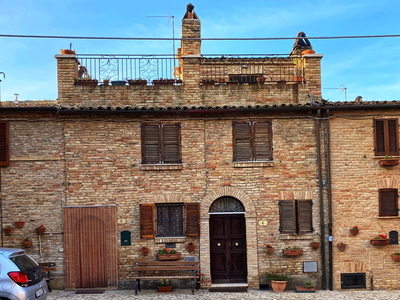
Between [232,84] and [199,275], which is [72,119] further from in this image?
[199,275]

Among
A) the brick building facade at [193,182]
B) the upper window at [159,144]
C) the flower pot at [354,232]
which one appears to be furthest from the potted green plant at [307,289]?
the upper window at [159,144]

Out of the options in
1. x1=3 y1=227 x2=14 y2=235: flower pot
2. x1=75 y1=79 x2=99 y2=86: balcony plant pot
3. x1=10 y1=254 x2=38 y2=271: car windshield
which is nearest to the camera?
x1=10 y1=254 x2=38 y2=271: car windshield

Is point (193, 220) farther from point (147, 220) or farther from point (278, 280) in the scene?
point (278, 280)

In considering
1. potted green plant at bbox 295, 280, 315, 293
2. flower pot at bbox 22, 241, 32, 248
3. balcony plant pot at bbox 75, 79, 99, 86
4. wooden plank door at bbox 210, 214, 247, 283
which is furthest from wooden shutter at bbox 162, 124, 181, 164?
potted green plant at bbox 295, 280, 315, 293

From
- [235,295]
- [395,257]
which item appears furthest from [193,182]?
[395,257]

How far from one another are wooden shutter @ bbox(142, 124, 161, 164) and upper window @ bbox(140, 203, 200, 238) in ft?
4.54

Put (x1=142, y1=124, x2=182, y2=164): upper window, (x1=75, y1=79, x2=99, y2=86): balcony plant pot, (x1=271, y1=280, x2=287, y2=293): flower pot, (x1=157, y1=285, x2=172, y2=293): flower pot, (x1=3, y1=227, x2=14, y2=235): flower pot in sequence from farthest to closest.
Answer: (x1=75, y1=79, x2=99, y2=86): balcony plant pot, (x1=142, y1=124, x2=182, y2=164): upper window, (x1=3, y1=227, x2=14, y2=235): flower pot, (x1=271, y1=280, x2=287, y2=293): flower pot, (x1=157, y1=285, x2=172, y2=293): flower pot

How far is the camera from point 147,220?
11.5m

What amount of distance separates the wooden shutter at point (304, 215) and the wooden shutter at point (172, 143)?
13.0 ft

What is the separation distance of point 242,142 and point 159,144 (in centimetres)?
253

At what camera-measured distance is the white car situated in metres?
7.93

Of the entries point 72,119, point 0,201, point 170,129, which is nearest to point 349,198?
point 170,129

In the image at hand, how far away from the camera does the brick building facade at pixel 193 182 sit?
11.5 m

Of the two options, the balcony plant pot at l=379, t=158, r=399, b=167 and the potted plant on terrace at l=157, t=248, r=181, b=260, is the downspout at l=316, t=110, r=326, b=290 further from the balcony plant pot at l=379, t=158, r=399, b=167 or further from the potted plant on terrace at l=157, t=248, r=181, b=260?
the potted plant on terrace at l=157, t=248, r=181, b=260
